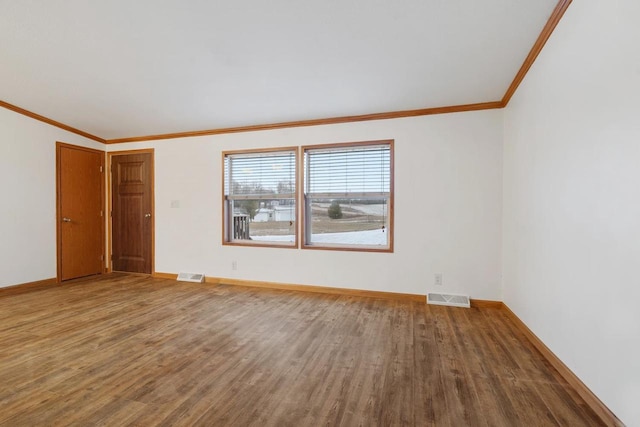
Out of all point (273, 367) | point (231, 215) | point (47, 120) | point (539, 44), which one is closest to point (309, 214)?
point (231, 215)

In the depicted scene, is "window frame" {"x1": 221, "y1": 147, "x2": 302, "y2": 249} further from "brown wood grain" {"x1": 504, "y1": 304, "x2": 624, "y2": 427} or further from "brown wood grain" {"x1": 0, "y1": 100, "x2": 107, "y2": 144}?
"brown wood grain" {"x1": 504, "y1": 304, "x2": 624, "y2": 427}

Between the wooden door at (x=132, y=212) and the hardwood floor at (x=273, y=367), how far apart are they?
5.29 ft

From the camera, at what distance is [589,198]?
174 centimetres

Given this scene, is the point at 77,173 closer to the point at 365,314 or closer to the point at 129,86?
the point at 129,86

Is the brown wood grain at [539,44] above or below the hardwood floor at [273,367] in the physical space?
above

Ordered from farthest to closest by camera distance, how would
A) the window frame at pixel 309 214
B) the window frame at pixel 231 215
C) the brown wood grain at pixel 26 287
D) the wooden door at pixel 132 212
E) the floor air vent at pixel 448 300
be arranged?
the wooden door at pixel 132 212 → the window frame at pixel 231 215 → the brown wood grain at pixel 26 287 → the window frame at pixel 309 214 → the floor air vent at pixel 448 300

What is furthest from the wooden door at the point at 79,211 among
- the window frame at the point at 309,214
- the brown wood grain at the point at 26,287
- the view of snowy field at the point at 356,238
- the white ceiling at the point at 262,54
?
the window frame at the point at 309,214

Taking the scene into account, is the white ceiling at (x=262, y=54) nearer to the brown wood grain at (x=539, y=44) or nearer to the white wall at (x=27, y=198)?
the brown wood grain at (x=539, y=44)

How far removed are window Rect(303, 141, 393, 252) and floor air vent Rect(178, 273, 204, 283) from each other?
72.3 inches

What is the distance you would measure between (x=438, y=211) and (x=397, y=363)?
80.2 inches

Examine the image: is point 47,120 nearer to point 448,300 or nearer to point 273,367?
point 273,367

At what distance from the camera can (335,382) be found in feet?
6.30

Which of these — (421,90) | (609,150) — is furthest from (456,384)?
(421,90)

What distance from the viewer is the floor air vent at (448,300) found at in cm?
341
